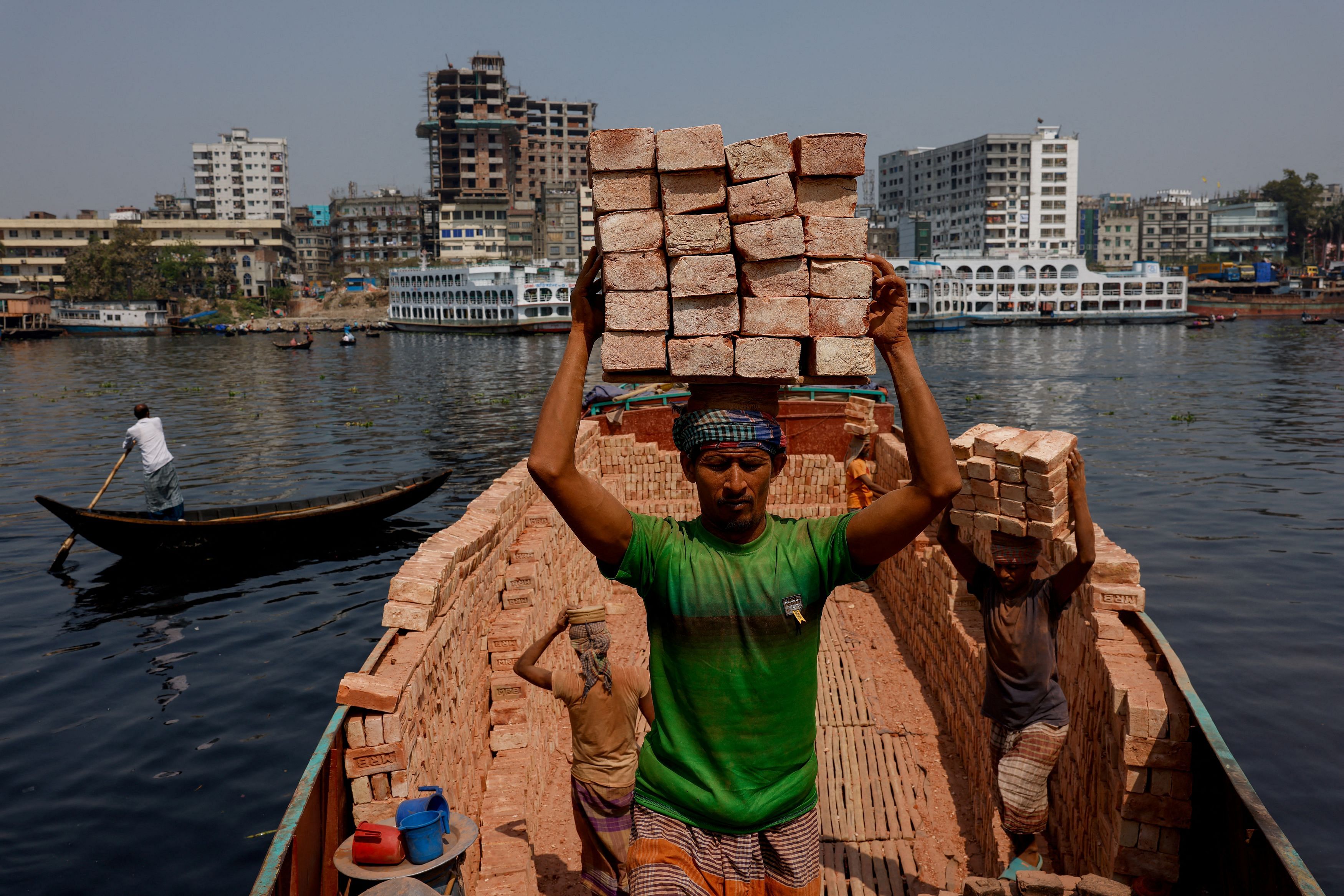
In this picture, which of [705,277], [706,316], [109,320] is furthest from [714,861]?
[109,320]

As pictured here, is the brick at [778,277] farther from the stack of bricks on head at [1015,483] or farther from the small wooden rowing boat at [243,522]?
the small wooden rowing boat at [243,522]

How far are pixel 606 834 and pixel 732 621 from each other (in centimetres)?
332

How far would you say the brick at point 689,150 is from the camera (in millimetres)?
3783

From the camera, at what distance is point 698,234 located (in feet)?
12.6

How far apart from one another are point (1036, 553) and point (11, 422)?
4708 cm

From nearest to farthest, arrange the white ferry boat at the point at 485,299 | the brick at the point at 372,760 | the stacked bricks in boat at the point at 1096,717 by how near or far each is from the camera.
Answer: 1. the stacked bricks in boat at the point at 1096,717
2. the brick at the point at 372,760
3. the white ferry boat at the point at 485,299

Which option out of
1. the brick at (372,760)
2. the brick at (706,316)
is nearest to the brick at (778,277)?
the brick at (706,316)

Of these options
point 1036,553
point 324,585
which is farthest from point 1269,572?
point 324,585

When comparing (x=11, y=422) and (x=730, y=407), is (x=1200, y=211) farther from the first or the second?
(x=730, y=407)

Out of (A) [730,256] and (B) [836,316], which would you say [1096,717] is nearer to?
(B) [836,316]

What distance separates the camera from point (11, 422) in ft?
137

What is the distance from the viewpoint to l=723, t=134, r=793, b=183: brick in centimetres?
378

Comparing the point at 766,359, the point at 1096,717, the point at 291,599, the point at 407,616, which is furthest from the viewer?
the point at 291,599

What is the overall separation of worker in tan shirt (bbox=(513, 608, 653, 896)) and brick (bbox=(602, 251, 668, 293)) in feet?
8.80
